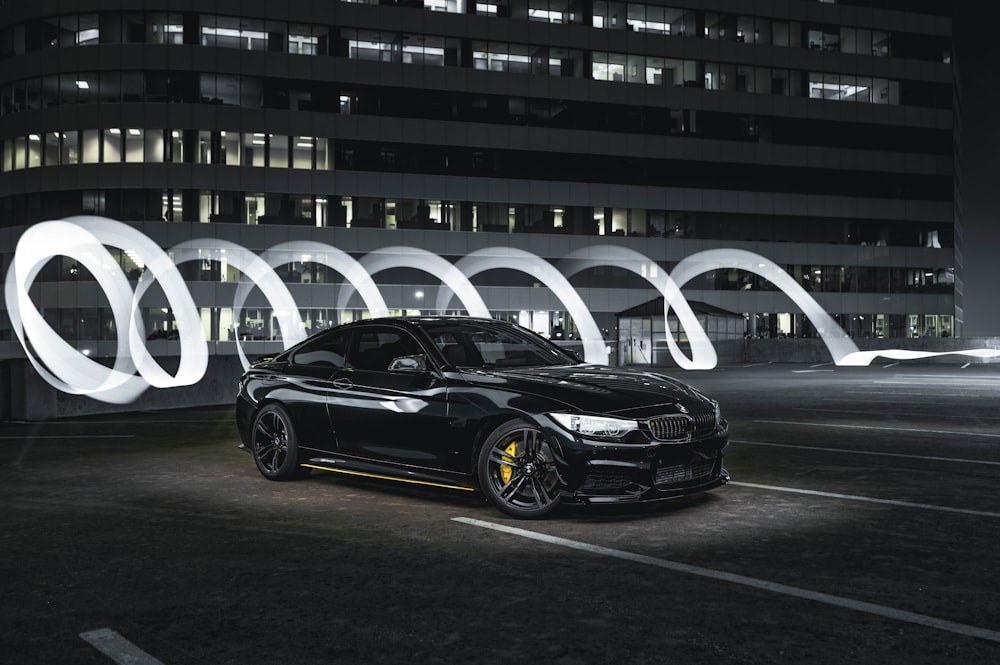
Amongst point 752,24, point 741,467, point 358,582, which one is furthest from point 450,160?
point 358,582

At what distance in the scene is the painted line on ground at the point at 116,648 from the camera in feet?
12.5

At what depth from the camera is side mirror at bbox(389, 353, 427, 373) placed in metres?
7.59

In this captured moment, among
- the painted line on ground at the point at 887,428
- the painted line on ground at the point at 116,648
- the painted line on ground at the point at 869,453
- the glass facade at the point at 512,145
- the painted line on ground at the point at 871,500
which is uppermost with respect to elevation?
the glass facade at the point at 512,145

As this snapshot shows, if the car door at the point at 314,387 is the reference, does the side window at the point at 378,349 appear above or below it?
above

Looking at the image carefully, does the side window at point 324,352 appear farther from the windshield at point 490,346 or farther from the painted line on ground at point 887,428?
the painted line on ground at point 887,428

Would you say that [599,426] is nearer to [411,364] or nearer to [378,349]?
[411,364]

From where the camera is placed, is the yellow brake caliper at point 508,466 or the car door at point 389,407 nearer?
the yellow brake caliper at point 508,466

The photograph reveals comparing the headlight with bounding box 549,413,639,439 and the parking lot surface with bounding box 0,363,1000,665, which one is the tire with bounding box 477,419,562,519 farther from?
the headlight with bounding box 549,413,639,439

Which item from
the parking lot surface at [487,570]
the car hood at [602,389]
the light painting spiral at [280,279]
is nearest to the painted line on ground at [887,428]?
the parking lot surface at [487,570]

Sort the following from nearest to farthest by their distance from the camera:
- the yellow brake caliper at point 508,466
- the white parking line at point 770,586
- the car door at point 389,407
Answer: the white parking line at point 770,586, the yellow brake caliper at point 508,466, the car door at point 389,407

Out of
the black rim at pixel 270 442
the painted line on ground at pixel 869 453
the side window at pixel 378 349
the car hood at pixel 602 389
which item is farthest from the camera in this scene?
the painted line on ground at pixel 869 453

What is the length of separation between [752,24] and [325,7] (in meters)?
27.9

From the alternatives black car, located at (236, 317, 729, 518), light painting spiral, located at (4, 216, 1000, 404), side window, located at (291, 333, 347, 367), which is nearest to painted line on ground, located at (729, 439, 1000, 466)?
black car, located at (236, 317, 729, 518)

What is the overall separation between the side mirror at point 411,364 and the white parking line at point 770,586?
5.26 ft
